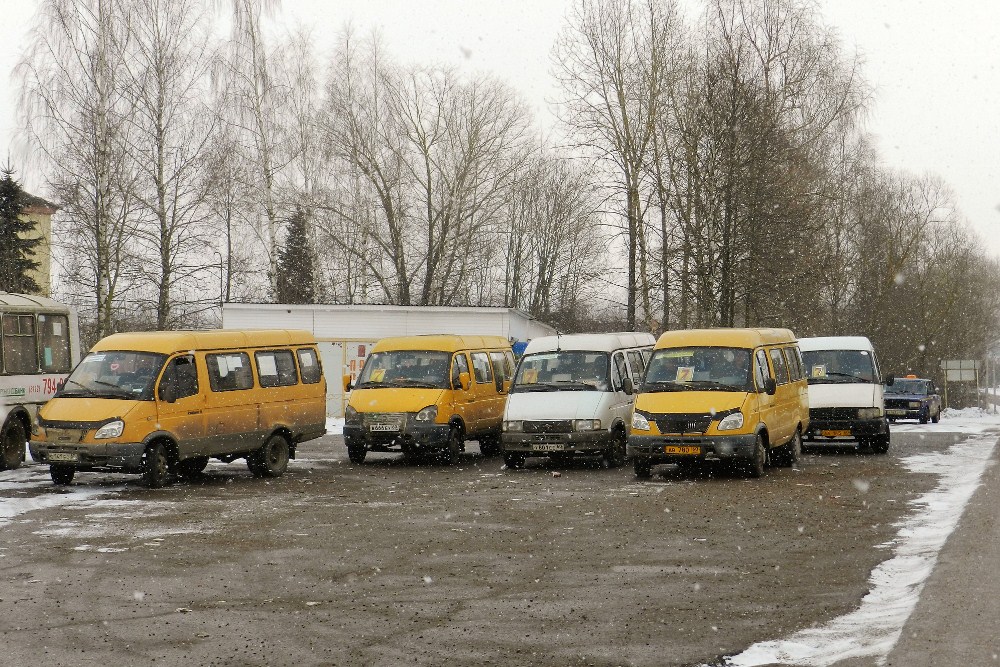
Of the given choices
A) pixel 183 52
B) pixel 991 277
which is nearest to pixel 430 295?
pixel 183 52

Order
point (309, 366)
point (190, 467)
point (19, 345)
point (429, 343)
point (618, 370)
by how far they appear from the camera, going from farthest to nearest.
Result: point (429, 343) < point (618, 370) < point (309, 366) < point (19, 345) < point (190, 467)

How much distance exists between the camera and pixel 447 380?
20.8m

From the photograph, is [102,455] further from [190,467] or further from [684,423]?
[684,423]

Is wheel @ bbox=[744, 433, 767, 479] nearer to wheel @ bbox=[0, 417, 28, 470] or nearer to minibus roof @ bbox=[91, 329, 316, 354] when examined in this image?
minibus roof @ bbox=[91, 329, 316, 354]

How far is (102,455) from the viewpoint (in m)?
16.1

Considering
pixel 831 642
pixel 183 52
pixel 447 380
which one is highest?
pixel 183 52

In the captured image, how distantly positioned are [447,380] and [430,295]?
31436 millimetres

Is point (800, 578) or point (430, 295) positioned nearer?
point (800, 578)

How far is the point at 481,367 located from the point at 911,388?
26.0m

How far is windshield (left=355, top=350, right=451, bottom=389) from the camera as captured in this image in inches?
818

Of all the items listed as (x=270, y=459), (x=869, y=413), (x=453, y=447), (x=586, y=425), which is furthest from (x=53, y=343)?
(x=869, y=413)

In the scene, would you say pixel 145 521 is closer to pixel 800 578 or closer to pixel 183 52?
pixel 800 578

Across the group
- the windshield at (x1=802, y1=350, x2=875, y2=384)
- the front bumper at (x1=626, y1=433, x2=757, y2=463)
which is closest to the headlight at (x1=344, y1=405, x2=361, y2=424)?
the front bumper at (x1=626, y1=433, x2=757, y2=463)

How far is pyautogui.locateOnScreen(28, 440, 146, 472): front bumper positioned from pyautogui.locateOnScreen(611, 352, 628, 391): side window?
310 inches
